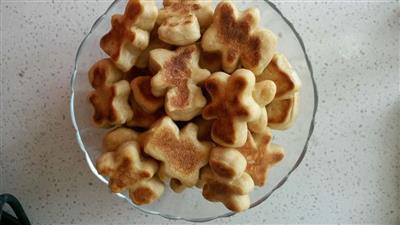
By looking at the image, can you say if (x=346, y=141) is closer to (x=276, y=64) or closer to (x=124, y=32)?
(x=276, y=64)

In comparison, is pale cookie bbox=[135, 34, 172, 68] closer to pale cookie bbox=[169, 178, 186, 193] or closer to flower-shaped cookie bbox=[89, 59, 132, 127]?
flower-shaped cookie bbox=[89, 59, 132, 127]

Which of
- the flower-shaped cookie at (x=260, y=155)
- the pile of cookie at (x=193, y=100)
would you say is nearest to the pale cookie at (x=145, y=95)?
the pile of cookie at (x=193, y=100)

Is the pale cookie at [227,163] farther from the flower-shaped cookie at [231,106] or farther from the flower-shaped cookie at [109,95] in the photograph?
the flower-shaped cookie at [109,95]

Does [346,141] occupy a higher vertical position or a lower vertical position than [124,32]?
lower

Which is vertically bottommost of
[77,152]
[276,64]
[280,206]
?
[280,206]

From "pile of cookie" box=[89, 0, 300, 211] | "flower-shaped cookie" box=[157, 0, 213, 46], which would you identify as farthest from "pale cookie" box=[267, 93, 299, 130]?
"flower-shaped cookie" box=[157, 0, 213, 46]

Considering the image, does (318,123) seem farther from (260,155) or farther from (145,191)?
(145,191)

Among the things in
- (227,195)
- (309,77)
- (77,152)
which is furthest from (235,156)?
(77,152)

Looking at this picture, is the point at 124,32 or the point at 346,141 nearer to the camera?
the point at 124,32
